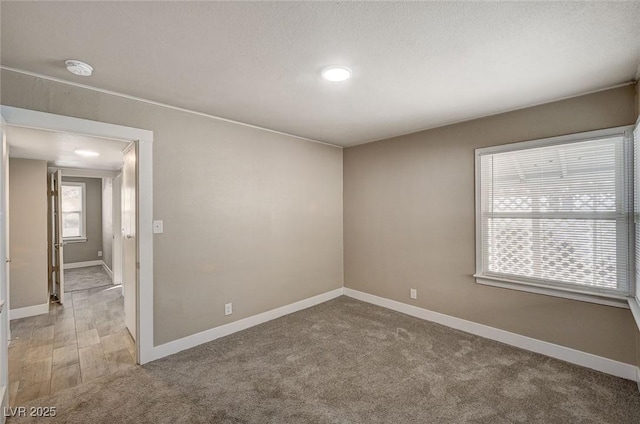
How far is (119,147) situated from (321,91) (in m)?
2.71

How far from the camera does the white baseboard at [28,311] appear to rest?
12.6 ft

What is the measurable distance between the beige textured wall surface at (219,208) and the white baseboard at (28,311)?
272 centimetres

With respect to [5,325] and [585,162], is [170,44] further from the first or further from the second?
[585,162]

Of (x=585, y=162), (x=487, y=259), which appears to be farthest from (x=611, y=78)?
(x=487, y=259)

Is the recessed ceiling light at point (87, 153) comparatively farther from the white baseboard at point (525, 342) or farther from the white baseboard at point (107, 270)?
the white baseboard at point (525, 342)

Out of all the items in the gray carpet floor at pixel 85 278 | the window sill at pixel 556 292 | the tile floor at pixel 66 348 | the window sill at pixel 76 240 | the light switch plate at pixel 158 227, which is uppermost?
the light switch plate at pixel 158 227

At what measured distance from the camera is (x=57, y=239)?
180 inches

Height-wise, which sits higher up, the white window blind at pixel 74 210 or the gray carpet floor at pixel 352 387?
the white window blind at pixel 74 210

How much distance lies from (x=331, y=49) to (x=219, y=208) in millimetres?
2067

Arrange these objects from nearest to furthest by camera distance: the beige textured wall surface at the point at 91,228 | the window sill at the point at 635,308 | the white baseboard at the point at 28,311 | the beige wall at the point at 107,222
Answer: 1. the window sill at the point at 635,308
2. the white baseboard at the point at 28,311
3. the beige wall at the point at 107,222
4. the beige textured wall surface at the point at 91,228

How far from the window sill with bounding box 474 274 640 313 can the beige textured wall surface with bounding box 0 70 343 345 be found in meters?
2.23

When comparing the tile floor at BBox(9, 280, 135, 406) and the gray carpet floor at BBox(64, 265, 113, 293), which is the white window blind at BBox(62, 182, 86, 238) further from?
the tile floor at BBox(9, 280, 135, 406)

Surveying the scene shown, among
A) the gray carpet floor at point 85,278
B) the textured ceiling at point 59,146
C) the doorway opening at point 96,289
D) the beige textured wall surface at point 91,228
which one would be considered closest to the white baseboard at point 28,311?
the doorway opening at point 96,289

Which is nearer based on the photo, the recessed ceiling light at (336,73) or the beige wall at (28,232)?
the recessed ceiling light at (336,73)
